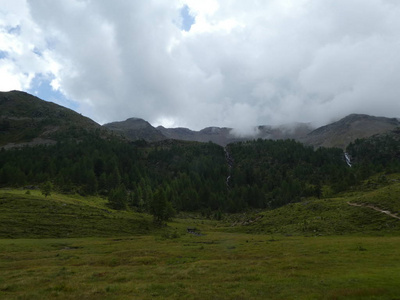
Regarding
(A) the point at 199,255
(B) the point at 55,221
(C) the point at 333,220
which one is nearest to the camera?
(A) the point at 199,255

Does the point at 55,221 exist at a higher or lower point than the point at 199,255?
higher

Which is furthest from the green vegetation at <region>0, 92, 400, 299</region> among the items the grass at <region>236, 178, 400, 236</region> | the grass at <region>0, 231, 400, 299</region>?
the grass at <region>236, 178, 400, 236</region>

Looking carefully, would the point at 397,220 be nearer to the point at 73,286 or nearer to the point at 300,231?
the point at 300,231

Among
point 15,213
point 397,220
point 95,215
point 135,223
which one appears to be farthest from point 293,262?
point 15,213

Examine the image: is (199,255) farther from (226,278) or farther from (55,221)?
(55,221)

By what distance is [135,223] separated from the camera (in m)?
88.2

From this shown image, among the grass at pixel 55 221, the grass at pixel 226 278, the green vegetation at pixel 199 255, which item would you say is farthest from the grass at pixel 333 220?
the grass at pixel 55 221

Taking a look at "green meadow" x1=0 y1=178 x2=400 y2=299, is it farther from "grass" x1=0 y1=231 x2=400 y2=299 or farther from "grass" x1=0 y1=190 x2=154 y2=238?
"grass" x1=0 y1=190 x2=154 y2=238

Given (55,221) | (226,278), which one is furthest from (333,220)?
(55,221)

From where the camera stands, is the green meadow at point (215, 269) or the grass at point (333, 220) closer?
the green meadow at point (215, 269)

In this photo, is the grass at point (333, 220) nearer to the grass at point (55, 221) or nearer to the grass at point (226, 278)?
the grass at point (226, 278)

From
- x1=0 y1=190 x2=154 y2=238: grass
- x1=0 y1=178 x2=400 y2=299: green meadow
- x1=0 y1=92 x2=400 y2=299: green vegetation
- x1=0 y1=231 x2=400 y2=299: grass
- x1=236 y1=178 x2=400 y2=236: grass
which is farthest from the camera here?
x1=0 y1=190 x2=154 y2=238: grass

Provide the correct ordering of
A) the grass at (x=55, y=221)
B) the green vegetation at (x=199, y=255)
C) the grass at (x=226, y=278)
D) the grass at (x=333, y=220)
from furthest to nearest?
the grass at (x=55, y=221) → the grass at (x=333, y=220) → the green vegetation at (x=199, y=255) → the grass at (x=226, y=278)

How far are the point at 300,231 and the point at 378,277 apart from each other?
157 ft
